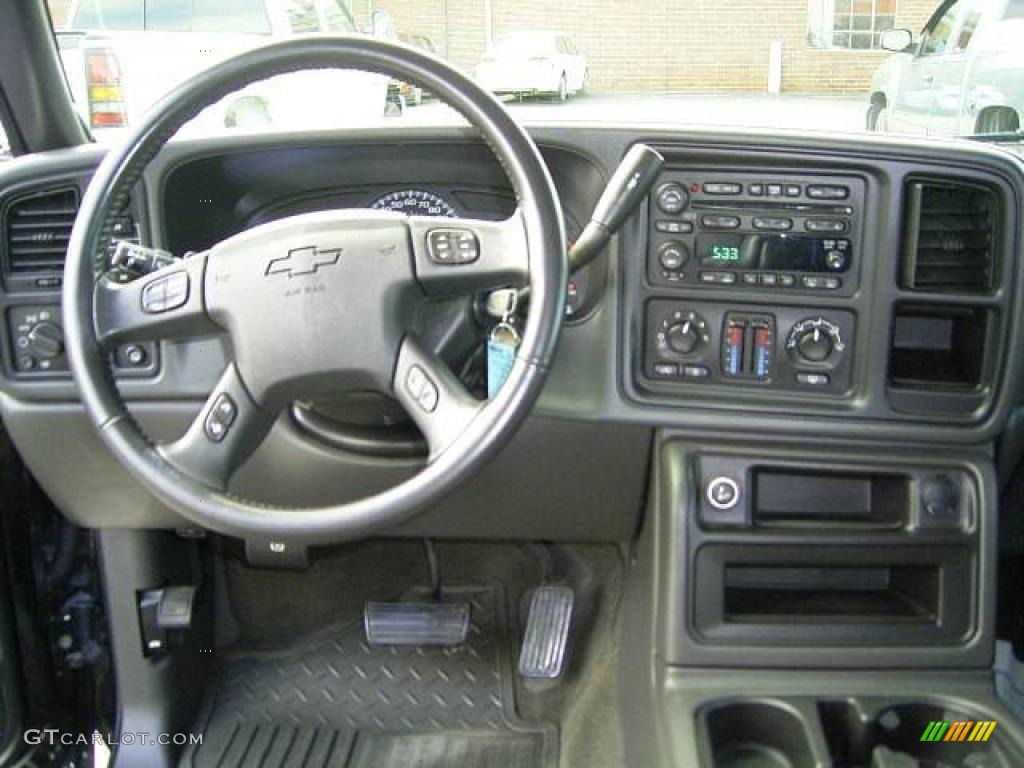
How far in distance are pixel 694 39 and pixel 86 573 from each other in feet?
5.40

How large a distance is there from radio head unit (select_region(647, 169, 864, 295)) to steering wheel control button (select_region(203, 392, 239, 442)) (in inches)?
29.0

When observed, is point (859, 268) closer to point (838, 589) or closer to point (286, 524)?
point (838, 589)

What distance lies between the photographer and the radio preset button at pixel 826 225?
5.64 ft

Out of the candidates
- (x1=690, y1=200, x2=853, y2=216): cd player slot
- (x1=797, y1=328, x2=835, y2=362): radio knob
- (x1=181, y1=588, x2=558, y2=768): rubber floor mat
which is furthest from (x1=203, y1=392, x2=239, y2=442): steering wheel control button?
(x1=181, y1=588, x2=558, y2=768): rubber floor mat

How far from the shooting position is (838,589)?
1.91 metres

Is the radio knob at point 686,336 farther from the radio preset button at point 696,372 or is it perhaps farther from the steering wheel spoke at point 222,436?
the steering wheel spoke at point 222,436

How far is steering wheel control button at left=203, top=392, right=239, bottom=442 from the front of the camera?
1.38m

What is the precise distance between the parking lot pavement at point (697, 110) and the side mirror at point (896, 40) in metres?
0.12

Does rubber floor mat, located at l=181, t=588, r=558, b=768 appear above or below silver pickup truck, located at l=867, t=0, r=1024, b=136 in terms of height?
below

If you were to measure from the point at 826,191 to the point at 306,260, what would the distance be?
86 centimetres

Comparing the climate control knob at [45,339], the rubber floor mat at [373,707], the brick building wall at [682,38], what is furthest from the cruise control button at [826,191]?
the climate control knob at [45,339]

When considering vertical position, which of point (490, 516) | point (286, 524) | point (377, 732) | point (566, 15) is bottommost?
point (377, 732)

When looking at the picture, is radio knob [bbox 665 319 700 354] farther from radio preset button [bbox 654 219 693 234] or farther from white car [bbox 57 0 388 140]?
white car [bbox 57 0 388 140]

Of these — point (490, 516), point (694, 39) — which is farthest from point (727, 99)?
point (490, 516)
